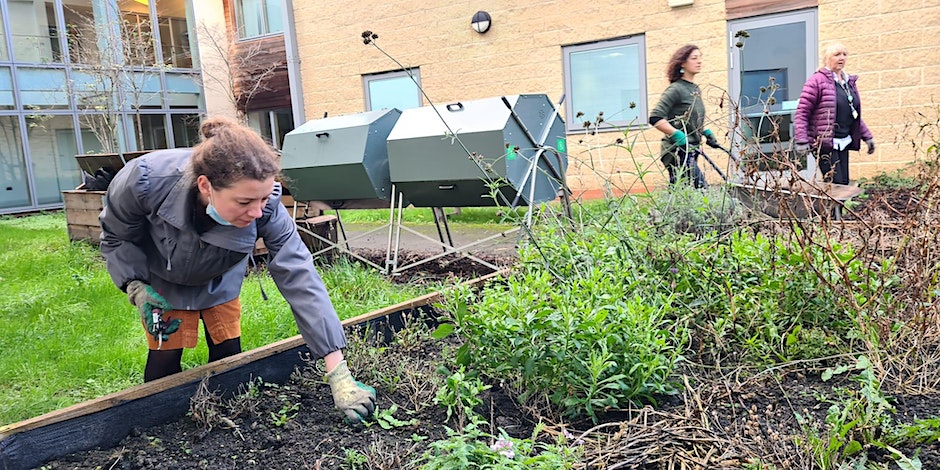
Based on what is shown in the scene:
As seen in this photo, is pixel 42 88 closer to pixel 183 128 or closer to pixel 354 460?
pixel 183 128

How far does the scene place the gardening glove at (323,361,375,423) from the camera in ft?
8.01

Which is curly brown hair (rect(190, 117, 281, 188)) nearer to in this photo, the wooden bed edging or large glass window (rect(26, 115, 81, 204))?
the wooden bed edging

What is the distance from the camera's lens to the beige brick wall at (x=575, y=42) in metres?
7.69

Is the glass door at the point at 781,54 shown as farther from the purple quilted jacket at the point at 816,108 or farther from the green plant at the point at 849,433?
the green plant at the point at 849,433

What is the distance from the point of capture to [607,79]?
9734 mm

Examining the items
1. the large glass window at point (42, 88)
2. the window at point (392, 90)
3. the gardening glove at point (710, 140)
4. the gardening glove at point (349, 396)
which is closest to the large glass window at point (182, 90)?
the large glass window at point (42, 88)

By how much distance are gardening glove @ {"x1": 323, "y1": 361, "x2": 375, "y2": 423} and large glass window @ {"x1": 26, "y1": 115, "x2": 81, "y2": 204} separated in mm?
14407

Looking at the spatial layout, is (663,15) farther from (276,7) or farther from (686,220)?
(276,7)

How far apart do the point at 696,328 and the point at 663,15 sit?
7127 mm

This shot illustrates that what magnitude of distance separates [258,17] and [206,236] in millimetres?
13972

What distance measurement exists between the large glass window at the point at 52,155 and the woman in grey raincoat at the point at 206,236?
13.7 m

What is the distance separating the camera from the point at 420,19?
36.9 feet

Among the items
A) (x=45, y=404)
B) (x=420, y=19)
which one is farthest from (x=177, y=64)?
(x=45, y=404)

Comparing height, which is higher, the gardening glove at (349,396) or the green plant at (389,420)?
the gardening glove at (349,396)
